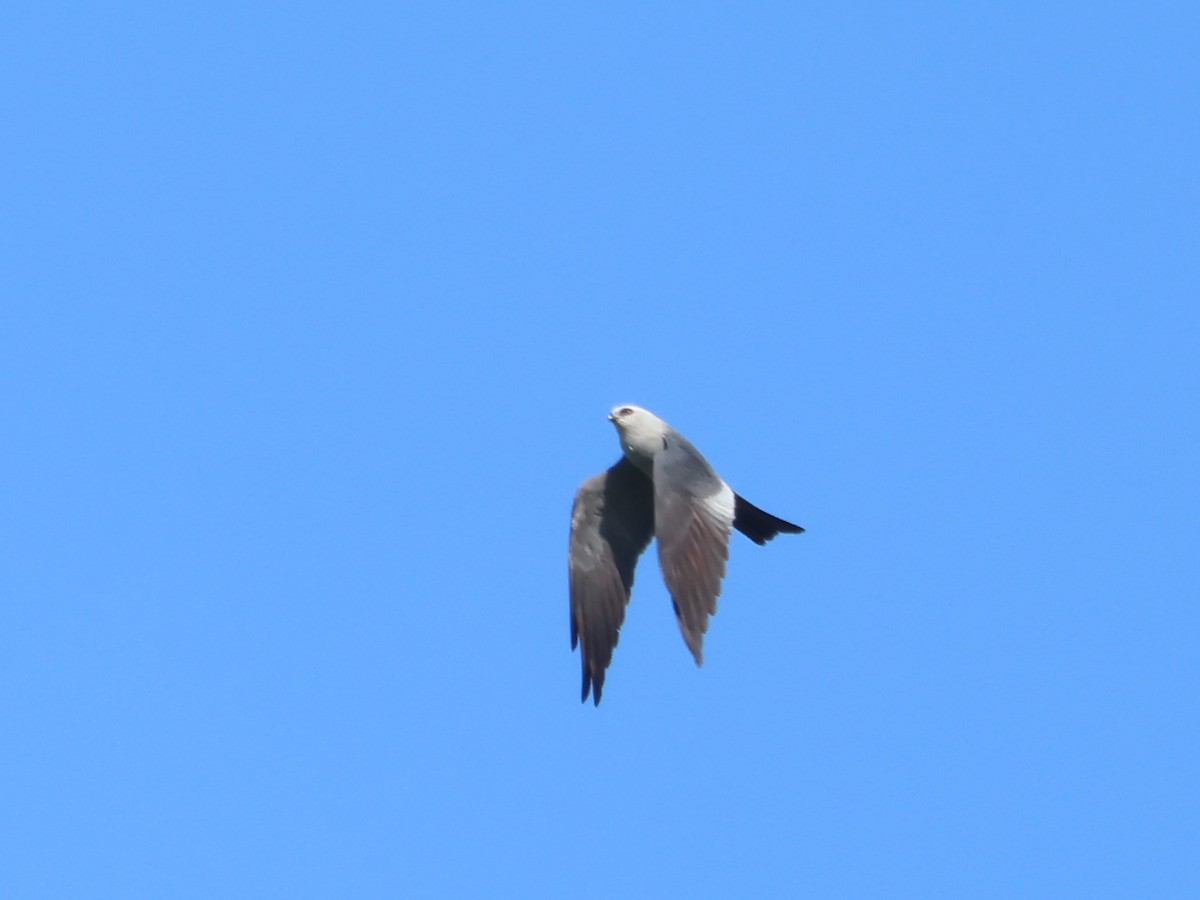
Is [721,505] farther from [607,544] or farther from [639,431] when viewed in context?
[607,544]

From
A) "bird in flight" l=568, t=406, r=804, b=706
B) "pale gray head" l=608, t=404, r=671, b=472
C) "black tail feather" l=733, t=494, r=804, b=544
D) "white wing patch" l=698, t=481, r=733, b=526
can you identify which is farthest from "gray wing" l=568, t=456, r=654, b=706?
"white wing patch" l=698, t=481, r=733, b=526

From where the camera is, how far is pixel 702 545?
1517 cm

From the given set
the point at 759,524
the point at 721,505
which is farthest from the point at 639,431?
the point at 759,524

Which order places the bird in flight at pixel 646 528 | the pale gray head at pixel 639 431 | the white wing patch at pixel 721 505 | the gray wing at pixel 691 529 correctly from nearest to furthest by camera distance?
the gray wing at pixel 691 529 → the bird in flight at pixel 646 528 → the white wing patch at pixel 721 505 → the pale gray head at pixel 639 431

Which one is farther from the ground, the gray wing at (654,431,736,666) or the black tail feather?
the black tail feather

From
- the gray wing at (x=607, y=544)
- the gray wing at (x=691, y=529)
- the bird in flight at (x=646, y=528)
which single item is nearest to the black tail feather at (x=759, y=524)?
the bird in flight at (x=646, y=528)

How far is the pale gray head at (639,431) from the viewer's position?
16375mm

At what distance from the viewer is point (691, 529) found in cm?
1531

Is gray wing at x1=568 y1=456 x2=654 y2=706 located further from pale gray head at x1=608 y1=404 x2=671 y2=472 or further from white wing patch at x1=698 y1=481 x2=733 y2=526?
white wing patch at x1=698 y1=481 x2=733 y2=526

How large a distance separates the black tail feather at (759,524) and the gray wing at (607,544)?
31.4 inches

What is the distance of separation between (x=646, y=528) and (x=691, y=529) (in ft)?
6.28

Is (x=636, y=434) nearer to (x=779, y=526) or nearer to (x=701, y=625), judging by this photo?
(x=779, y=526)

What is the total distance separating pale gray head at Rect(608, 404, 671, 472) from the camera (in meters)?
16.4

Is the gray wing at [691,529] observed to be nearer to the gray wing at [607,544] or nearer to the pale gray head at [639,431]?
the pale gray head at [639,431]
